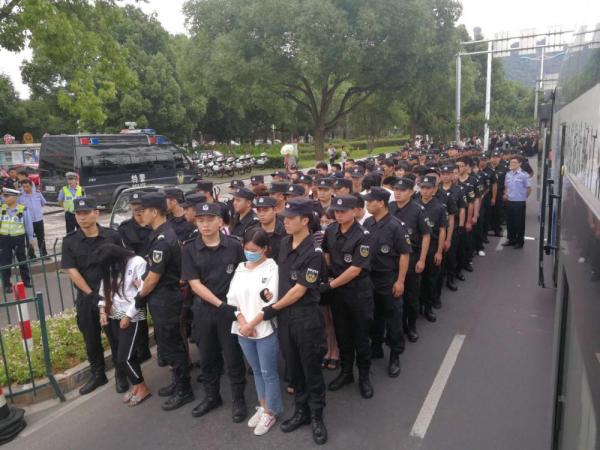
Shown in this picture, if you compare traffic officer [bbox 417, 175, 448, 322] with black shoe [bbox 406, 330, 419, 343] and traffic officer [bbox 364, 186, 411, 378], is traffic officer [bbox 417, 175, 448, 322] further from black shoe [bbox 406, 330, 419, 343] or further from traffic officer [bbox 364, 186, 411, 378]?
traffic officer [bbox 364, 186, 411, 378]

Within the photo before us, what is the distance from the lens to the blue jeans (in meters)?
3.91

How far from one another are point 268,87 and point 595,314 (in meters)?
18.1

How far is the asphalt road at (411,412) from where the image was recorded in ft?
12.7

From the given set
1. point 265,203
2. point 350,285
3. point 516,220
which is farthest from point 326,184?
point 516,220

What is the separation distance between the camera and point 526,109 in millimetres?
72250

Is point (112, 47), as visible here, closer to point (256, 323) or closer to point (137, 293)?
point (137, 293)

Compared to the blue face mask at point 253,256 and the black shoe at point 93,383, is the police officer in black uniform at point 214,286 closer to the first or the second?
the blue face mask at point 253,256

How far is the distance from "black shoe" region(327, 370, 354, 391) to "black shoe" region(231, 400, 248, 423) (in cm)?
86

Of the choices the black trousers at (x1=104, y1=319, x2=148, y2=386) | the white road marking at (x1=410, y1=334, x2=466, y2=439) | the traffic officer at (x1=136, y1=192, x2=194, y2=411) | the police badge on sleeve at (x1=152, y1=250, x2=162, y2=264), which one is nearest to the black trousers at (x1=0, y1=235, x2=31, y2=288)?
the black trousers at (x1=104, y1=319, x2=148, y2=386)

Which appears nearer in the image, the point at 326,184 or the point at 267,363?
the point at 267,363

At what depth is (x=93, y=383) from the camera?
4.92 meters

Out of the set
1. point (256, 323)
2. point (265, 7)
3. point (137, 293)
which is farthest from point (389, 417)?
point (265, 7)

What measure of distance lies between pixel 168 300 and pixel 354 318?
164cm

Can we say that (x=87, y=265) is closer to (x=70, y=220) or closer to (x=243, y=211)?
(x=243, y=211)
